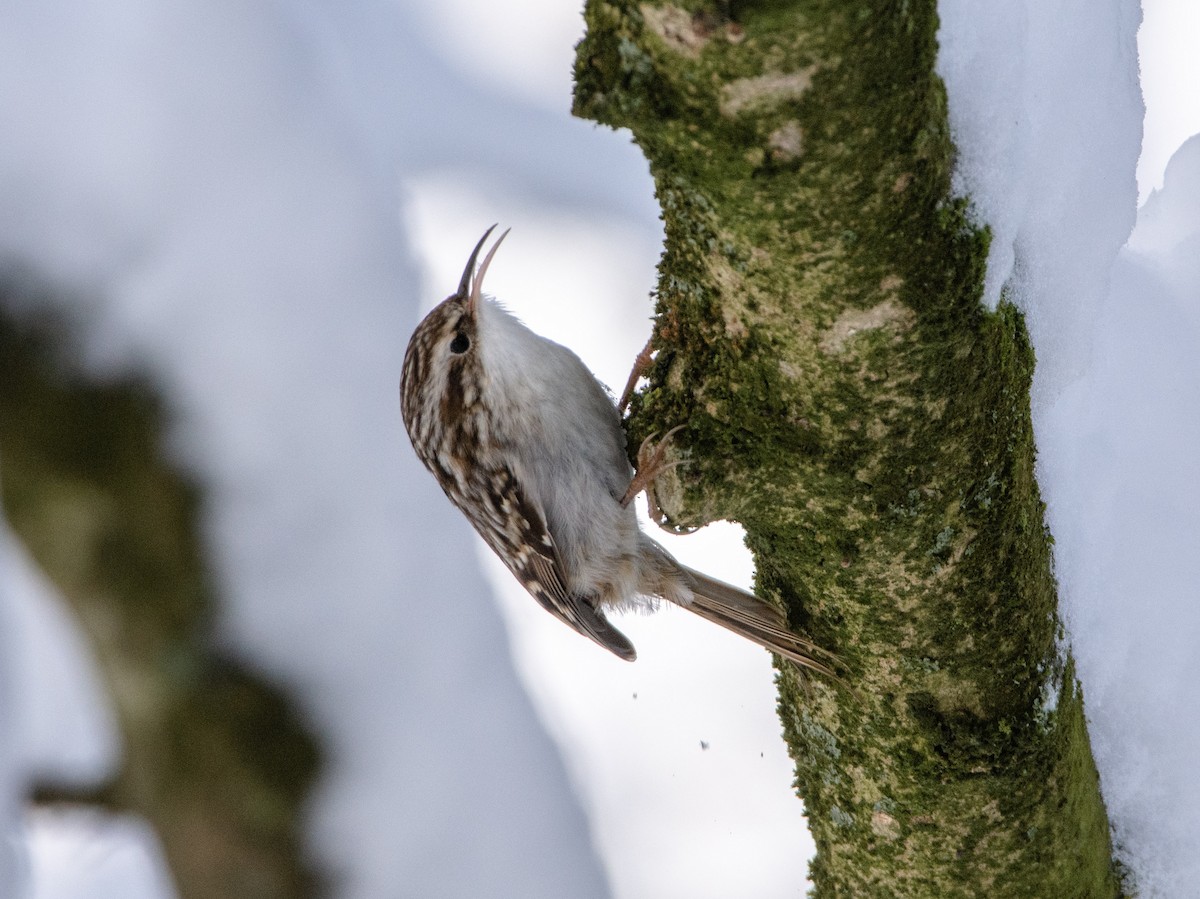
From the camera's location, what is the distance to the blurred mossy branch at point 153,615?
195 cm

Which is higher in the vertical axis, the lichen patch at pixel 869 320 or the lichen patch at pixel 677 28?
the lichen patch at pixel 869 320

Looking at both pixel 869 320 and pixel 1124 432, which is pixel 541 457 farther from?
pixel 1124 432

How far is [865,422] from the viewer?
856mm

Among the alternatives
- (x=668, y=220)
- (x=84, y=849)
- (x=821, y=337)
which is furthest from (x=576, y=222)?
(x=84, y=849)

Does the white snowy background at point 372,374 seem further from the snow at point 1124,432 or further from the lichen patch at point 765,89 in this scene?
the lichen patch at point 765,89

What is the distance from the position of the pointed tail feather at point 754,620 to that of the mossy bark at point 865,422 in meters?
0.03

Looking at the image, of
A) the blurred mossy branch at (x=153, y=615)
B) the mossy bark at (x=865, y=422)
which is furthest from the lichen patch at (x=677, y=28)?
the blurred mossy branch at (x=153, y=615)

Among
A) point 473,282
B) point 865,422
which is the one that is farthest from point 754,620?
point 473,282

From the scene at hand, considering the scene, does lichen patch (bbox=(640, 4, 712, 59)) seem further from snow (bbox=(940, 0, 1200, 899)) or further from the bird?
the bird

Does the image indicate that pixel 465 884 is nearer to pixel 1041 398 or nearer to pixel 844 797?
pixel 844 797

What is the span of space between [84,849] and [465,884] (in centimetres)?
114

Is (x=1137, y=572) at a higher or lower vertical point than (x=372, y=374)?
lower

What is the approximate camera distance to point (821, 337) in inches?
31.9

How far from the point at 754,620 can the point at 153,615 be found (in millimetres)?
1539
